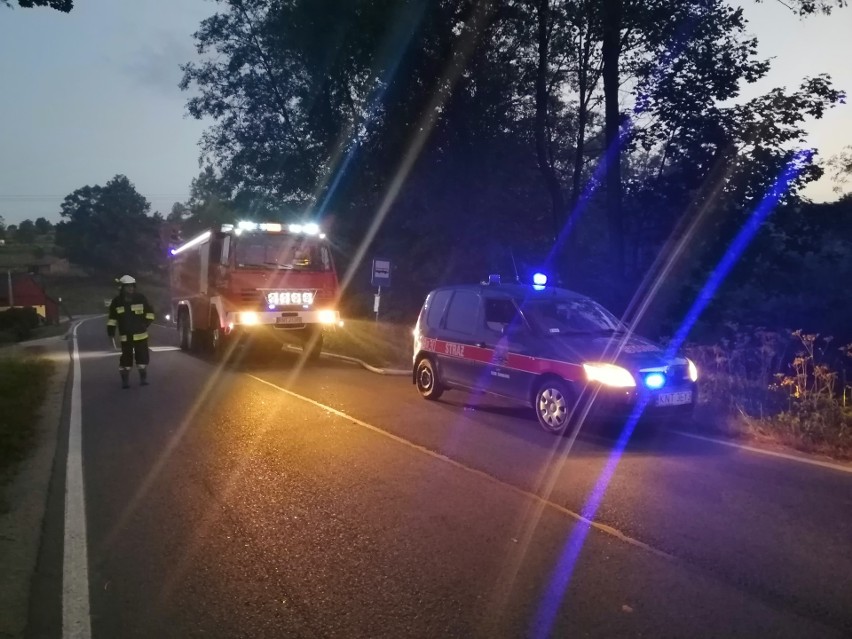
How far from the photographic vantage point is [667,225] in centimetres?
1936

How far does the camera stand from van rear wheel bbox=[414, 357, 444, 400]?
38.4 feet

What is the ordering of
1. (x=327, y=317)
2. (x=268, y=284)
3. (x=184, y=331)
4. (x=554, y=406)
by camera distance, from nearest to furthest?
(x=554, y=406), (x=268, y=284), (x=327, y=317), (x=184, y=331)

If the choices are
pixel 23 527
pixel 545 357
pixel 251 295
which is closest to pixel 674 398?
pixel 545 357

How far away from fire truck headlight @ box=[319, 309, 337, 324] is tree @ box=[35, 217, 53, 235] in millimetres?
168045

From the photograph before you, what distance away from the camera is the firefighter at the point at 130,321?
13320 mm

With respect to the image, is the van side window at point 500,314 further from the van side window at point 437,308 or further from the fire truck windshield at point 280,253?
the fire truck windshield at point 280,253

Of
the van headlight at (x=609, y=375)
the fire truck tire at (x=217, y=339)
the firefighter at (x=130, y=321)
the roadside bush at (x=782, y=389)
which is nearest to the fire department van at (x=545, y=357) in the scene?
the van headlight at (x=609, y=375)

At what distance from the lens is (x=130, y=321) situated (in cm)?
1346

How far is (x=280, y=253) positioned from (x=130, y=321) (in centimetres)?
484

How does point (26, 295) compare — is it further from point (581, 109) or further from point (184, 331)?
point (581, 109)

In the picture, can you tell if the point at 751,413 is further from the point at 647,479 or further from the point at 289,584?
the point at 289,584

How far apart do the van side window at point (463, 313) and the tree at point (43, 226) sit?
574 ft

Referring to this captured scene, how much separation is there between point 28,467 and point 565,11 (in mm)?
16884

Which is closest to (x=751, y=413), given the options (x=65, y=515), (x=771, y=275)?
(x=65, y=515)
